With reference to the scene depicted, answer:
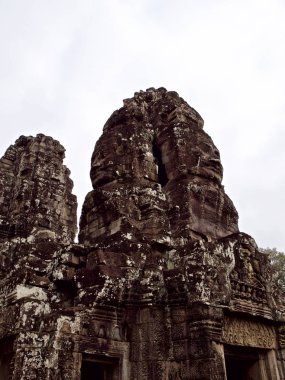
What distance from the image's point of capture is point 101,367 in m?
7.82

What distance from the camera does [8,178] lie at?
17.7m

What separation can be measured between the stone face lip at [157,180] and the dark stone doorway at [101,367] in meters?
2.70

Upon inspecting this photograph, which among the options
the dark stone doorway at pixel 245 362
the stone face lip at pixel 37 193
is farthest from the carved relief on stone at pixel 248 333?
the stone face lip at pixel 37 193

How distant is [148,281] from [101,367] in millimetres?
1715

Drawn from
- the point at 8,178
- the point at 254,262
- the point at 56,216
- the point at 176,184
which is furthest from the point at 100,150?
the point at 8,178

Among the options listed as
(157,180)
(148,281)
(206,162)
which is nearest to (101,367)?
(148,281)

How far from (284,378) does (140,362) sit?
3.16 m

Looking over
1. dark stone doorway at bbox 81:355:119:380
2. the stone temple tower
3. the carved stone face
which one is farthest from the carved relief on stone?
the carved stone face

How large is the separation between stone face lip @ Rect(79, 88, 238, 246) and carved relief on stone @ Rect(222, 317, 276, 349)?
2.08 m

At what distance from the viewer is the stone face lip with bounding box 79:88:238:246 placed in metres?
10.1

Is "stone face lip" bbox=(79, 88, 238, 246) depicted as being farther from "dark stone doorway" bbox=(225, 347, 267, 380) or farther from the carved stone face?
"dark stone doorway" bbox=(225, 347, 267, 380)

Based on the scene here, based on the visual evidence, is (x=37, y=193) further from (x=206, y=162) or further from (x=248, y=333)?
(x=248, y=333)

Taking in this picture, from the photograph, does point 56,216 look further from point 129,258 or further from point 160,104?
point 129,258

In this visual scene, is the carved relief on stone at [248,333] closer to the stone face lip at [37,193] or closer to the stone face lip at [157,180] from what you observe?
the stone face lip at [157,180]
